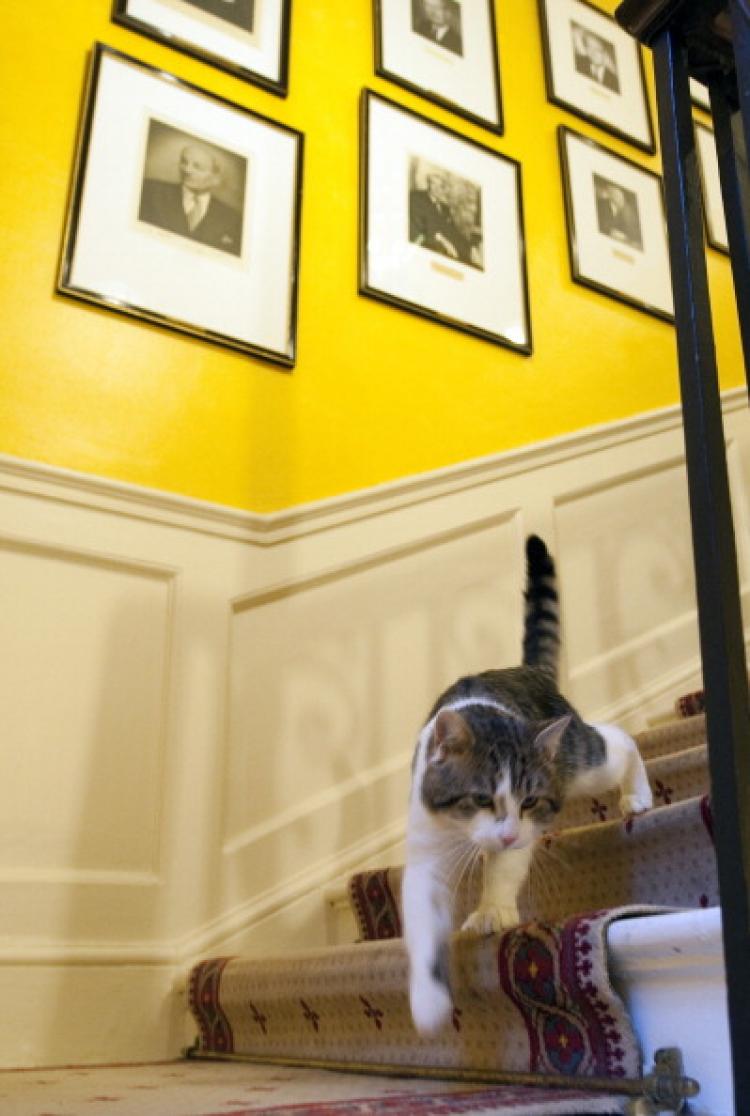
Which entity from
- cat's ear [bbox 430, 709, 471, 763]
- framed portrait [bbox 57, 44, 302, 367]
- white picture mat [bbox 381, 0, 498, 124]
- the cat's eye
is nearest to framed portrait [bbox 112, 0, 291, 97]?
framed portrait [bbox 57, 44, 302, 367]

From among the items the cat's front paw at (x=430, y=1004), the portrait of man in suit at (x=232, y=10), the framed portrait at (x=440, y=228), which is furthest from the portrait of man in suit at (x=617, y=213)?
the cat's front paw at (x=430, y=1004)

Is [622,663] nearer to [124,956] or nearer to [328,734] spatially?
[328,734]

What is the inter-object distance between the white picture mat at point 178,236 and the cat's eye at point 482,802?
1643mm

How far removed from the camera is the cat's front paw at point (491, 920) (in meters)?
1.52

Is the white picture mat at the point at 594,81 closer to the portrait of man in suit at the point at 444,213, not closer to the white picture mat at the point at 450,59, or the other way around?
the white picture mat at the point at 450,59

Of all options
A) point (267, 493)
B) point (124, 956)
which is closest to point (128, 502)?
point (267, 493)

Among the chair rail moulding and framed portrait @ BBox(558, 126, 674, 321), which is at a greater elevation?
framed portrait @ BBox(558, 126, 674, 321)

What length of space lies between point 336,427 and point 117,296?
686 mm

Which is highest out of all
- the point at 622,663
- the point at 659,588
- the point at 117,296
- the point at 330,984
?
the point at 117,296

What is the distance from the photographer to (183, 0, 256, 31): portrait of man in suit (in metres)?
3.09

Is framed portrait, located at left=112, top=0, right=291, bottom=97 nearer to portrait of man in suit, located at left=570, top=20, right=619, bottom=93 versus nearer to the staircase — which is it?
portrait of man in suit, located at left=570, top=20, right=619, bottom=93

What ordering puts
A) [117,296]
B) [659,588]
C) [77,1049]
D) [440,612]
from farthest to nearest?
[659,588], [440,612], [117,296], [77,1049]

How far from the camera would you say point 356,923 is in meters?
2.29

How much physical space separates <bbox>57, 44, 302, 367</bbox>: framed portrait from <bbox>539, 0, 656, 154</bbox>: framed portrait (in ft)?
4.71
